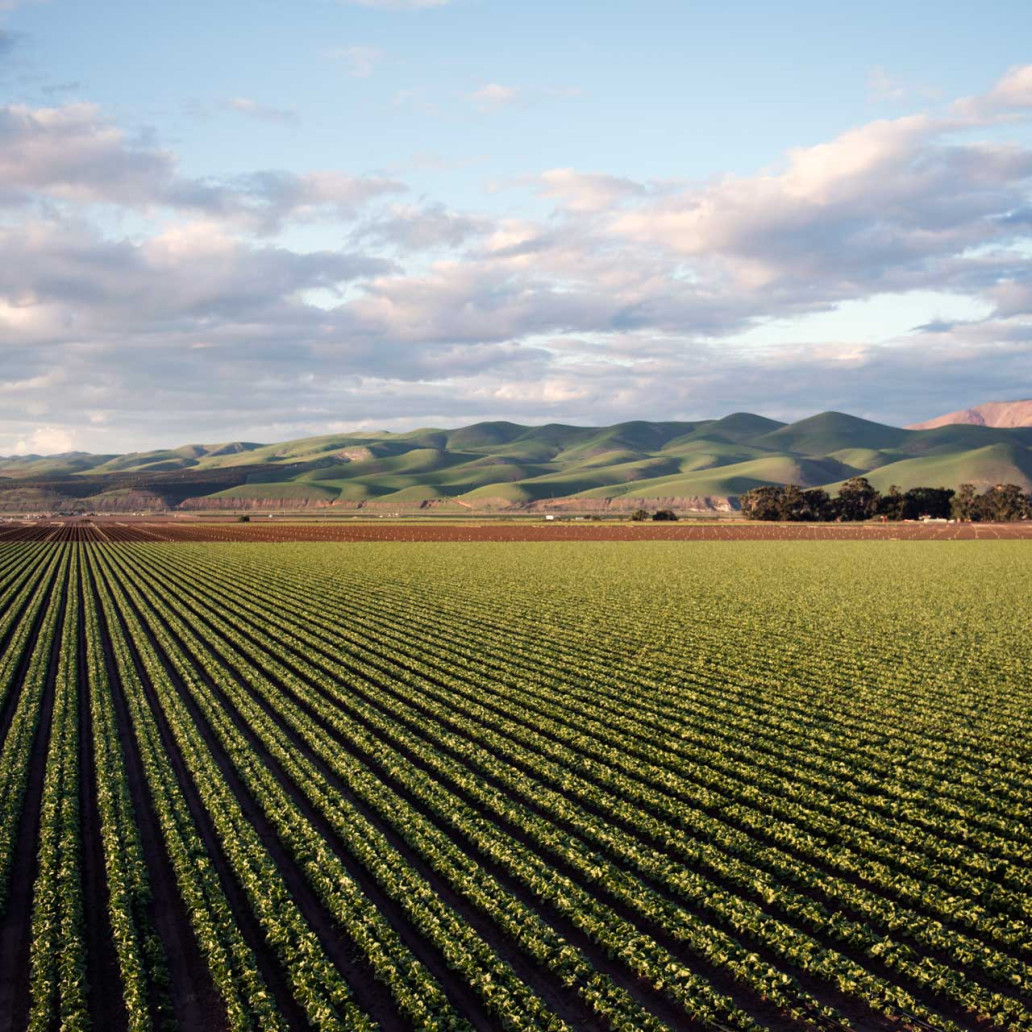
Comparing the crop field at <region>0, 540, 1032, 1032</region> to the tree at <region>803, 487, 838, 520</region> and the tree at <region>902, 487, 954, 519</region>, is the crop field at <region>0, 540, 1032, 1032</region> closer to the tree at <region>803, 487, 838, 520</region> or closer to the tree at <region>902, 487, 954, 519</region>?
the tree at <region>803, 487, 838, 520</region>

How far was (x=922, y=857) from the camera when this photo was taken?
52.9 ft

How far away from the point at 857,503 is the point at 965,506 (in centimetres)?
2413

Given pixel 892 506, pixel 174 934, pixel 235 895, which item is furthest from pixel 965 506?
pixel 174 934

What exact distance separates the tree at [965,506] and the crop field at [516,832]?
15462 centimetres

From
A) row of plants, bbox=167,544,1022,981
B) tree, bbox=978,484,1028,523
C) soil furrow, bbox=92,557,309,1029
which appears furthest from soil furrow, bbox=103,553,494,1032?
tree, bbox=978,484,1028,523

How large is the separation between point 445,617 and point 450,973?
3407 centimetres

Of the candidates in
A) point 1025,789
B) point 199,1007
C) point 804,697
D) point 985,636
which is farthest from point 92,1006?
point 985,636

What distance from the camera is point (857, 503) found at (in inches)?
6973

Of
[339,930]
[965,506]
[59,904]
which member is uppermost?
[59,904]

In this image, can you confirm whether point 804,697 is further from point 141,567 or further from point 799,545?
point 799,545

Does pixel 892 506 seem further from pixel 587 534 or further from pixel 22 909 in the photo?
pixel 22 909

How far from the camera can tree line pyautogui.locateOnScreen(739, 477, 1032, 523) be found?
174 m

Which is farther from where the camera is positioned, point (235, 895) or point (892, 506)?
point (892, 506)

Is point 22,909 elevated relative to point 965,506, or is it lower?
elevated
